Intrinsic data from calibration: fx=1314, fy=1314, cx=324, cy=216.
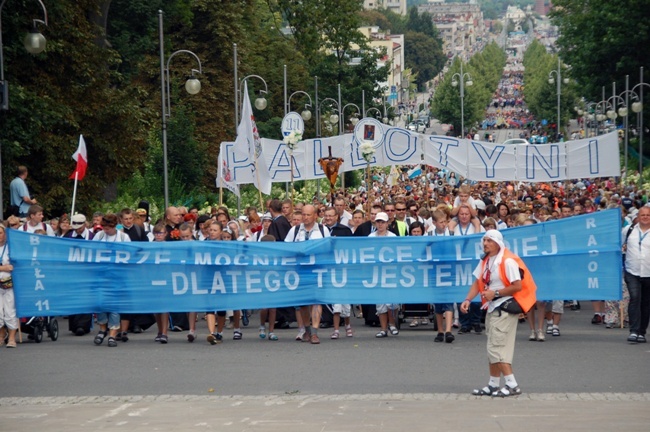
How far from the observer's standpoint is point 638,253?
54.1ft

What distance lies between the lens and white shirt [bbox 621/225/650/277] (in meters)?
16.4

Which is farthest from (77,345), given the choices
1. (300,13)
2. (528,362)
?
(300,13)

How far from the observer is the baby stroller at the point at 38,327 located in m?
17.4

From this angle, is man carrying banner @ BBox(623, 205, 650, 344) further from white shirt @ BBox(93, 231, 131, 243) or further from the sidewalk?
white shirt @ BBox(93, 231, 131, 243)

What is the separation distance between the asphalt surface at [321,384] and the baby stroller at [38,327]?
0.12 meters

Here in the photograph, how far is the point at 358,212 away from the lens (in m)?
19.4

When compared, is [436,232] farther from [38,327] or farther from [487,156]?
[487,156]

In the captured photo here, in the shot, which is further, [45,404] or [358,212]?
[358,212]

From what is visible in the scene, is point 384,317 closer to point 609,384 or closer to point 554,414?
point 609,384

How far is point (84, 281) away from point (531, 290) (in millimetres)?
6681

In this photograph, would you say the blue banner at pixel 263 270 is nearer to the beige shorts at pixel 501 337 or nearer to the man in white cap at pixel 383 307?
the man in white cap at pixel 383 307

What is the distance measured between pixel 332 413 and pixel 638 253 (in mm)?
6223

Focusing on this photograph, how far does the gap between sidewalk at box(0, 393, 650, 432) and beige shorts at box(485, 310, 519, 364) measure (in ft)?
1.34

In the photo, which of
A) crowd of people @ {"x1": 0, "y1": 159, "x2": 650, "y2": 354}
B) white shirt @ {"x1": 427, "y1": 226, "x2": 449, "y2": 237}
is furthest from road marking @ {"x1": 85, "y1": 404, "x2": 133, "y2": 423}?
white shirt @ {"x1": 427, "y1": 226, "x2": 449, "y2": 237}
